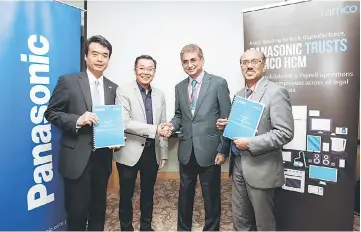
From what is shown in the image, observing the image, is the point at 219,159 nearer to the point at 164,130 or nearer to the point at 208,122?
the point at 208,122

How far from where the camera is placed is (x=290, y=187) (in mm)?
2473

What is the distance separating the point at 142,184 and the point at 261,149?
3.53 ft

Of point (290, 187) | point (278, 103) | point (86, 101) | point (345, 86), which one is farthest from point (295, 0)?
point (86, 101)

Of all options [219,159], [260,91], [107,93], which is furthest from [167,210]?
[260,91]

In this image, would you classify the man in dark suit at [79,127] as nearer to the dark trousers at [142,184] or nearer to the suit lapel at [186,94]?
the dark trousers at [142,184]

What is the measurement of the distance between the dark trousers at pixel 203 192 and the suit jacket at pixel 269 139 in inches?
16.3

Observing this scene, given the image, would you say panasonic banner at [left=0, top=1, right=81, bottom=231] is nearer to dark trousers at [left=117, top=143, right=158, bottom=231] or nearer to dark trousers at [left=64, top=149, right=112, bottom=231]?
dark trousers at [left=64, top=149, right=112, bottom=231]

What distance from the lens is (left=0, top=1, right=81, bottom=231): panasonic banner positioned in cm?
201

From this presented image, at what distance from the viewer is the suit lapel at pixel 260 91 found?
72.5 inches

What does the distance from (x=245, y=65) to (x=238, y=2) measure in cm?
195

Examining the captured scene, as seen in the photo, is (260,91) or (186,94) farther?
(186,94)

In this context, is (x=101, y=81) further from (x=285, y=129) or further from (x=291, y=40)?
(x=291, y=40)

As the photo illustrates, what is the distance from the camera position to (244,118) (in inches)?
72.8

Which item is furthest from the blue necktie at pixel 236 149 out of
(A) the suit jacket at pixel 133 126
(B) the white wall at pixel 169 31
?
(B) the white wall at pixel 169 31
